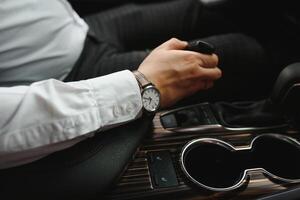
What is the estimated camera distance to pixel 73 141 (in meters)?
0.57

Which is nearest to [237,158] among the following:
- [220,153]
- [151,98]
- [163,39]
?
[220,153]

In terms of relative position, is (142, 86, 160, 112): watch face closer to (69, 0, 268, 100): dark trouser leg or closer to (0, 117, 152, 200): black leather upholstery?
(0, 117, 152, 200): black leather upholstery

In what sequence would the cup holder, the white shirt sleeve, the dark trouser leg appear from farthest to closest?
the dark trouser leg → the cup holder → the white shirt sleeve

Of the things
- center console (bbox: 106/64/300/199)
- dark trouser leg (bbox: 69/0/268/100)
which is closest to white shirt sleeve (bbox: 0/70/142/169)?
center console (bbox: 106/64/300/199)

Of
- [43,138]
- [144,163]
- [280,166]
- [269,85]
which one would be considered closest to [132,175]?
[144,163]

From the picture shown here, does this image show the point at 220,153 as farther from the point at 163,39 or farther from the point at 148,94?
the point at 163,39

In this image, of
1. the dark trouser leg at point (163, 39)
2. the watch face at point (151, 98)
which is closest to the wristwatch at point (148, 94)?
the watch face at point (151, 98)

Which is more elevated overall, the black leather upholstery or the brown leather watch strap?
the brown leather watch strap

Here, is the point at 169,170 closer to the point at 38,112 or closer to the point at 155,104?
the point at 155,104

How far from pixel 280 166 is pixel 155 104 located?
0.85 ft

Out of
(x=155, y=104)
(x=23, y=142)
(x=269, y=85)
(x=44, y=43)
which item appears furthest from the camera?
(x=269, y=85)

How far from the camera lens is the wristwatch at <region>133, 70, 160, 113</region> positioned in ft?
2.05

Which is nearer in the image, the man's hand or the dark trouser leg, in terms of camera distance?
the man's hand

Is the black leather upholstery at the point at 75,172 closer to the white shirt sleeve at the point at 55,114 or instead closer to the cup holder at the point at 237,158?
the white shirt sleeve at the point at 55,114
